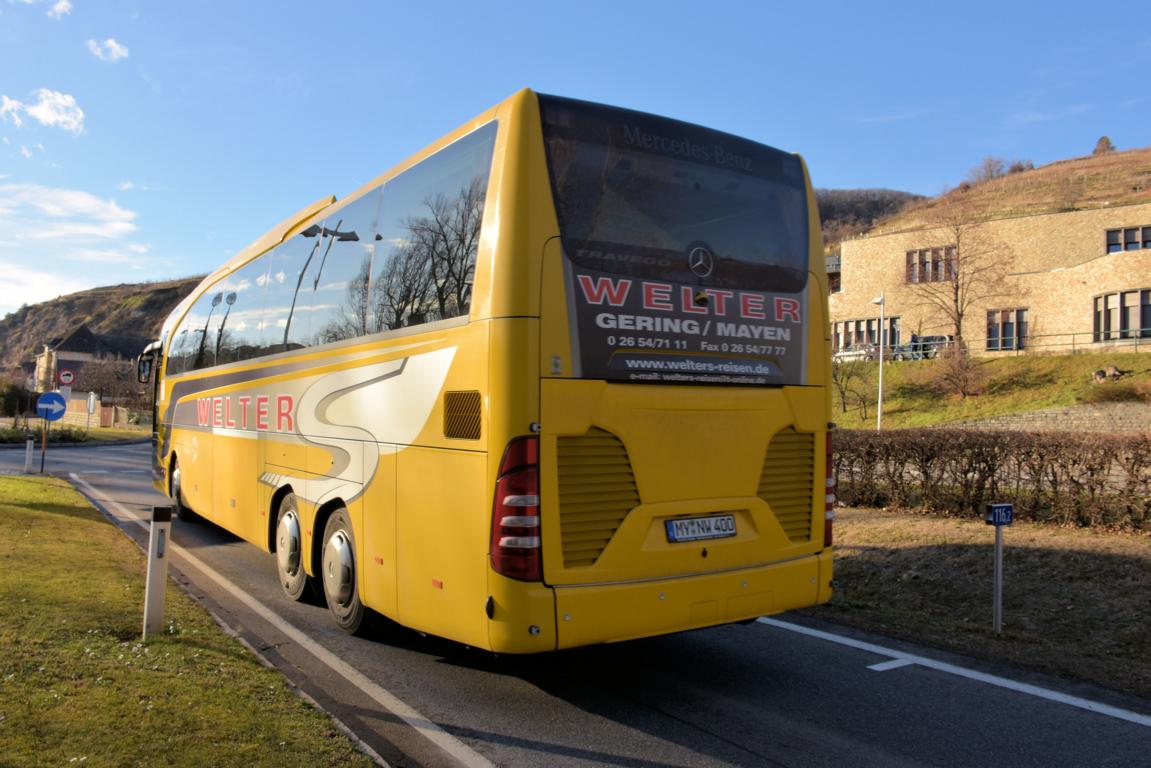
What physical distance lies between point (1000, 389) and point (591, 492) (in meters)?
42.4

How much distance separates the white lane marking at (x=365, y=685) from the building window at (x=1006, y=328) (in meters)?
55.5

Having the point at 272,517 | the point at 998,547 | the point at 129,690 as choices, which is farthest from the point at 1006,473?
the point at 129,690

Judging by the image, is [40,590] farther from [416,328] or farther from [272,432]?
[416,328]

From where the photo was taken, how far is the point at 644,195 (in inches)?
207

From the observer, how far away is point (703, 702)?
210 inches

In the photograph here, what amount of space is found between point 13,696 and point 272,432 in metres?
3.87

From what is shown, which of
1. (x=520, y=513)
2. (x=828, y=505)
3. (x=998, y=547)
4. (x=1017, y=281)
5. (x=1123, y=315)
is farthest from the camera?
(x=1017, y=281)

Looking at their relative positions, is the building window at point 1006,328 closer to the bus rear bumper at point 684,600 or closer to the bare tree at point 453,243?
the bus rear bumper at point 684,600

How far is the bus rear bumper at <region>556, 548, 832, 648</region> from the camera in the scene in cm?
475


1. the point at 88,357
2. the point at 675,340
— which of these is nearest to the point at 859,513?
the point at 675,340

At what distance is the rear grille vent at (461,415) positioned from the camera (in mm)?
4867

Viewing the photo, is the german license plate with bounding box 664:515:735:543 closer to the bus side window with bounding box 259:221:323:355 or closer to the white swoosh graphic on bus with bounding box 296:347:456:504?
the white swoosh graphic on bus with bounding box 296:347:456:504

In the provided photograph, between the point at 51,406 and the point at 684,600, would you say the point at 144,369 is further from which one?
the point at 684,600

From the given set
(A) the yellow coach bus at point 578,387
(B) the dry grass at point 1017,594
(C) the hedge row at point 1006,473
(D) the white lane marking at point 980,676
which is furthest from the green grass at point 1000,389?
(A) the yellow coach bus at point 578,387
